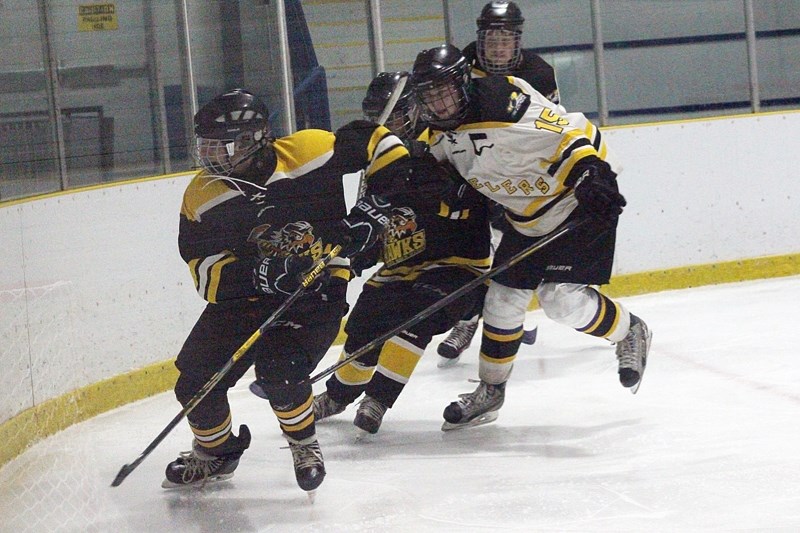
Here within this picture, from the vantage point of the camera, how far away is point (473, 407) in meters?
2.83

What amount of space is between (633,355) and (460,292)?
1.68ft

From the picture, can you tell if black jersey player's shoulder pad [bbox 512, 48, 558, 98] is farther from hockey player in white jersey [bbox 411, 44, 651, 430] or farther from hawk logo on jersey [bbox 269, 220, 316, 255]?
hawk logo on jersey [bbox 269, 220, 316, 255]

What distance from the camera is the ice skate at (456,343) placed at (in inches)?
142

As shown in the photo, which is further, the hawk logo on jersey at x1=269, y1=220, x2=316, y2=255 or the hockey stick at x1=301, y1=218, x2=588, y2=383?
the hockey stick at x1=301, y1=218, x2=588, y2=383

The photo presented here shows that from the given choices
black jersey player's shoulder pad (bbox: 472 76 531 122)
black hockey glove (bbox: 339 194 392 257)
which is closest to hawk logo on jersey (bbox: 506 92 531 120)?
black jersey player's shoulder pad (bbox: 472 76 531 122)

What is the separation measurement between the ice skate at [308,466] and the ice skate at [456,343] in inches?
49.7

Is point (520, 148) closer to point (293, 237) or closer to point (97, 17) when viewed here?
point (293, 237)

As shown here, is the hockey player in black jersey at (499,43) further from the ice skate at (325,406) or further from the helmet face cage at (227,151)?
the helmet face cage at (227,151)

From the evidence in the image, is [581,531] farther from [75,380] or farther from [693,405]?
[75,380]

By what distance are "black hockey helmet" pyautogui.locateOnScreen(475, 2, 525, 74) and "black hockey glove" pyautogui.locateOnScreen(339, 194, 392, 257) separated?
1128mm

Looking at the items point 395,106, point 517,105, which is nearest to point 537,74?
point 395,106

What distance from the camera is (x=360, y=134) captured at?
2.56 m

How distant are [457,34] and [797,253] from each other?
1.83 m

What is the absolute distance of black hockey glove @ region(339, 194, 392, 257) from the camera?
98.8 inches
